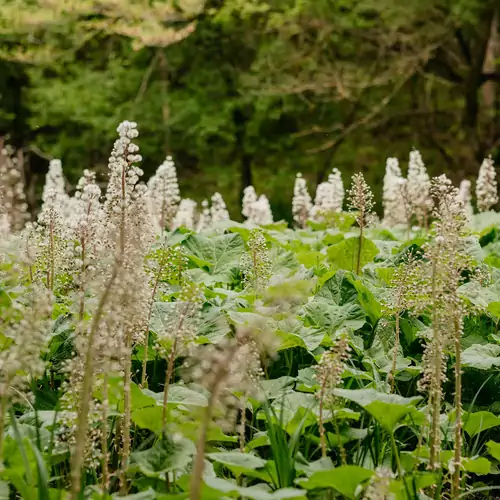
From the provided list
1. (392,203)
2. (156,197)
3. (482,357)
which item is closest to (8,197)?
(156,197)

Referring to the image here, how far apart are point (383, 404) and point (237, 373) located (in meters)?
0.44

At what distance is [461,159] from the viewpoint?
17016 millimetres

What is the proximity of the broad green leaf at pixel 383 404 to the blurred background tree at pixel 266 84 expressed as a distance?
1301cm

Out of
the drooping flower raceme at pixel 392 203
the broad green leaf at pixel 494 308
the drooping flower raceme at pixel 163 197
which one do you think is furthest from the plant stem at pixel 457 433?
the drooping flower raceme at pixel 392 203

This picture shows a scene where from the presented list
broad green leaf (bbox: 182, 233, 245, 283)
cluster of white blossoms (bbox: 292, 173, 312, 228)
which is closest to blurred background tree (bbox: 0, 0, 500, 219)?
cluster of white blossoms (bbox: 292, 173, 312, 228)

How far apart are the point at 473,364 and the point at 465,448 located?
31 centimetres

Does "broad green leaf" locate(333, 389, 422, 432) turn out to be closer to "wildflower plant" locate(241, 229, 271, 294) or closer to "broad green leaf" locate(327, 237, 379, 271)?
"wildflower plant" locate(241, 229, 271, 294)

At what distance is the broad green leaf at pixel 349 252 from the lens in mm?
4430

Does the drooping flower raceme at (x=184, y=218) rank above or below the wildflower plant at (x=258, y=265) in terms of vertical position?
above

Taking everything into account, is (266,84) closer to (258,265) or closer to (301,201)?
(301,201)

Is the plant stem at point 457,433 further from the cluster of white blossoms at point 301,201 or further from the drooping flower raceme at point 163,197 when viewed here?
the cluster of white blossoms at point 301,201

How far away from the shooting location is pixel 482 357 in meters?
2.91

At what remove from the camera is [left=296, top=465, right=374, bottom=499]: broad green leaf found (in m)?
1.96

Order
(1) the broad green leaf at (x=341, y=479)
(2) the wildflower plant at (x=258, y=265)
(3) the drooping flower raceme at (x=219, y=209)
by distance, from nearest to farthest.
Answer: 1. (1) the broad green leaf at (x=341, y=479)
2. (2) the wildflower plant at (x=258, y=265)
3. (3) the drooping flower raceme at (x=219, y=209)
